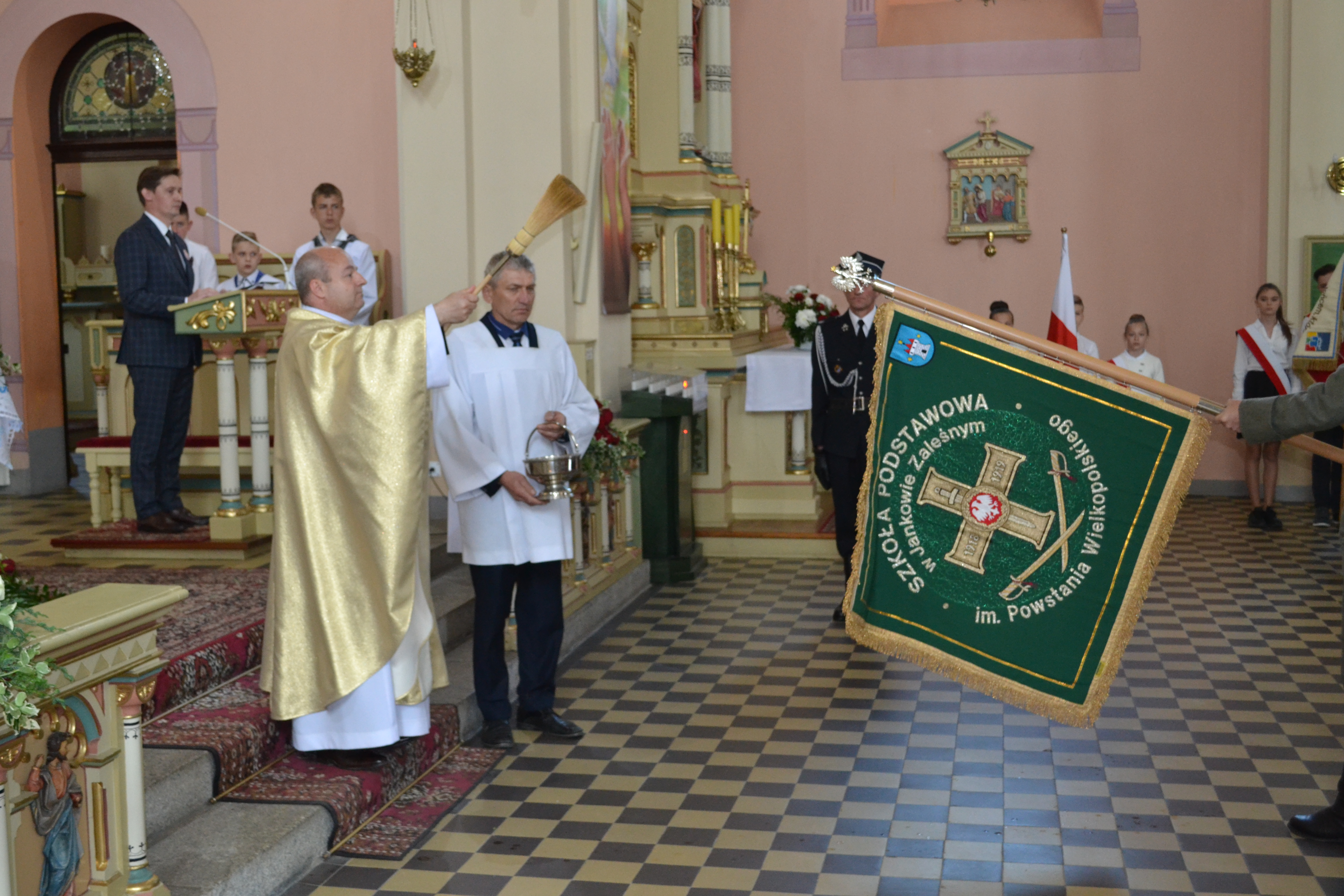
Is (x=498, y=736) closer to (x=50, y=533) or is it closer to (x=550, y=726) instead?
(x=550, y=726)

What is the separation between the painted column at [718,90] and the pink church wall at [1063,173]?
1.24m

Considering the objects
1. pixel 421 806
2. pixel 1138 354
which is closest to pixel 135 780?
pixel 421 806

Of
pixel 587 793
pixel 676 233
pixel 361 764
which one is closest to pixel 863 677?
pixel 587 793

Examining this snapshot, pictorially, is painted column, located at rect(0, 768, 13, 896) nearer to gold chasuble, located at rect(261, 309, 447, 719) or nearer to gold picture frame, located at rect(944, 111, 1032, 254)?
gold chasuble, located at rect(261, 309, 447, 719)

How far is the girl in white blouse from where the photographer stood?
943 centimetres

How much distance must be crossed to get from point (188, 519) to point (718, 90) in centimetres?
577

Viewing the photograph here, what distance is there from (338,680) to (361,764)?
384 millimetres

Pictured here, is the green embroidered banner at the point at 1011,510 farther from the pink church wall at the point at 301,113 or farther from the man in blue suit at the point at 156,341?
the pink church wall at the point at 301,113

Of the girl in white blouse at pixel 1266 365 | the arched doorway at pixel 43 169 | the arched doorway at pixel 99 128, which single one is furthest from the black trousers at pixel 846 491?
the arched doorway at pixel 99 128

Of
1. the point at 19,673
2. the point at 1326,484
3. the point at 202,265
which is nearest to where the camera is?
the point at 19,673

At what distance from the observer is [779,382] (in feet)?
29.4

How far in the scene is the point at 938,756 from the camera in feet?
16.3

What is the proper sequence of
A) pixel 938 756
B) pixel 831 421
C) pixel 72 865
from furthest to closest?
pixel 831 421, pixel 938 756, pixel 72 865

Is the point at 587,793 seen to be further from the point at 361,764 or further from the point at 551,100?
the point at 551,100
